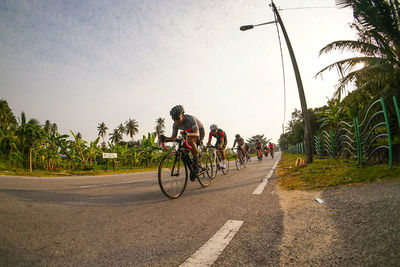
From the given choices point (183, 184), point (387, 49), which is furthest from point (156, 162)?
point (387, 49)

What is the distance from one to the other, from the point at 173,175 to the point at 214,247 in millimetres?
2837

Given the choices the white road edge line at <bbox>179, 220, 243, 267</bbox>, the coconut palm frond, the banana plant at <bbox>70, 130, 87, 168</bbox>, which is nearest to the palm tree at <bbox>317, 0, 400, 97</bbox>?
the coconut palm frond

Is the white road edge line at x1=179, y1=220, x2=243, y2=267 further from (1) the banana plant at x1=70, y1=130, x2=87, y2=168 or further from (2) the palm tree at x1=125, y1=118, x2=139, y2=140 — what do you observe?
(2) the palm tree at x1=125, y1=118, x2=139, y2=140

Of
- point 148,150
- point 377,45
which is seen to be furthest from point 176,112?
point 148,150

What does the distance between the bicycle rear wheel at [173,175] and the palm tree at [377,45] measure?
8400 millimetres

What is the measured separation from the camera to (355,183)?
12.2ft

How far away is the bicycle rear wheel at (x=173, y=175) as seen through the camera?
4.07 meters

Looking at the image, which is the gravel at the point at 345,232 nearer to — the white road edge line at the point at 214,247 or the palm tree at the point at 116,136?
the white road edge line at the point at 214,247

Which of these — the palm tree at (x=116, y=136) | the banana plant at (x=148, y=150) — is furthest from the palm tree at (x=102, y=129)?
the banana plant at (x=148, y=150)

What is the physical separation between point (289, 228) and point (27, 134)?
1769 cm

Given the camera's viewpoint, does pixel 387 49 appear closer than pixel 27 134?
Yes

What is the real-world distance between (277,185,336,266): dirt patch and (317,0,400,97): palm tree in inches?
330

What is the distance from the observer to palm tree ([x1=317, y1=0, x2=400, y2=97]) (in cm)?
824

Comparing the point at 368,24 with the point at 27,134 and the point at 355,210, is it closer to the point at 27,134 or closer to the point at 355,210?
the point at 355,210
